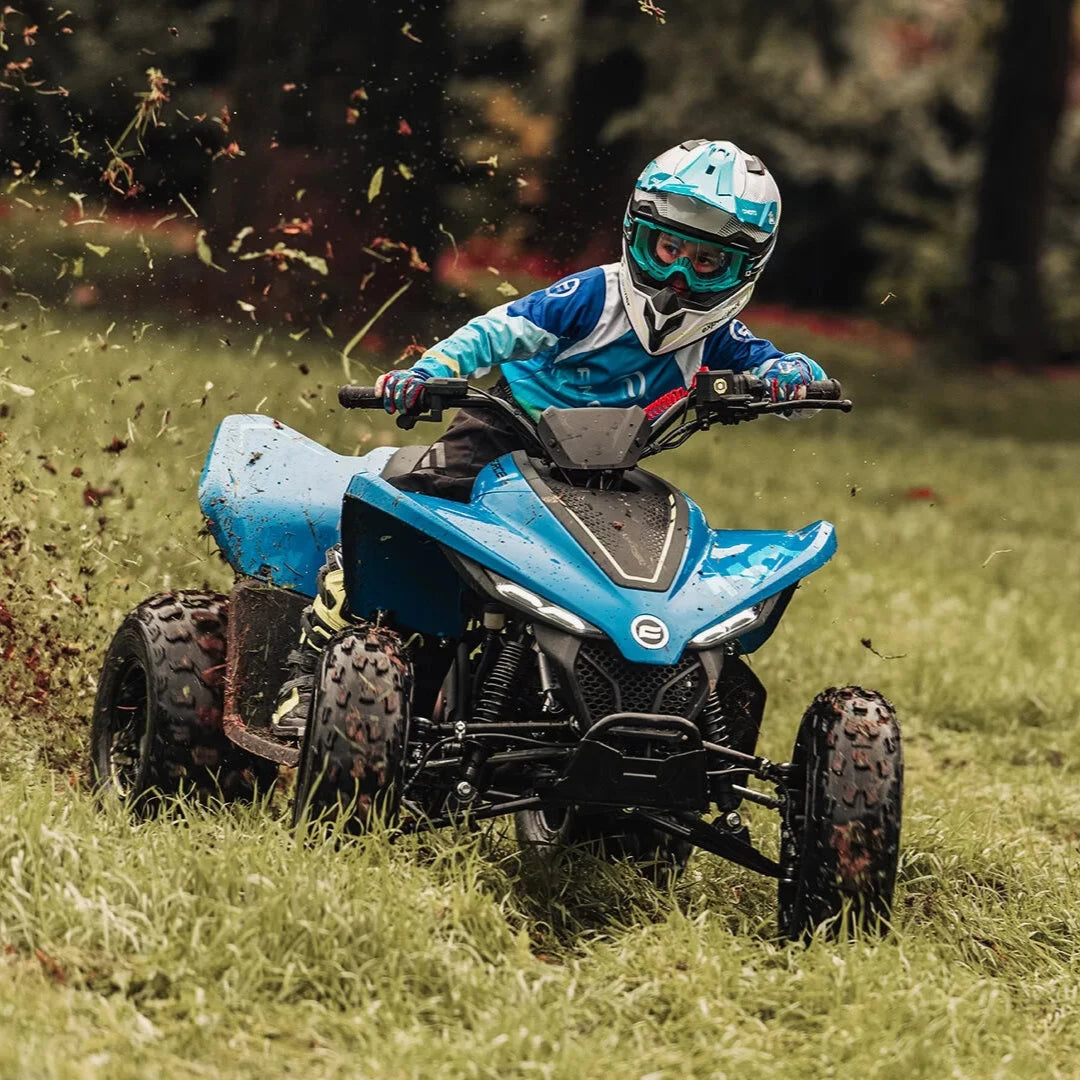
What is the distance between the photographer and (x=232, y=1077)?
371cm

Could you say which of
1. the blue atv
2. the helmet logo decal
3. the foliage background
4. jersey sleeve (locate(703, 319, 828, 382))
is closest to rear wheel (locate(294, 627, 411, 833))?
the blue atv

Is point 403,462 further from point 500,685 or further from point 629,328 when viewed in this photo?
point 500,685

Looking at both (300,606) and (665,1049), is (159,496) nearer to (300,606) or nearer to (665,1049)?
(300,606)

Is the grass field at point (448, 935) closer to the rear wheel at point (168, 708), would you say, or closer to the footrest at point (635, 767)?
the rear wheel at point (168, 708)

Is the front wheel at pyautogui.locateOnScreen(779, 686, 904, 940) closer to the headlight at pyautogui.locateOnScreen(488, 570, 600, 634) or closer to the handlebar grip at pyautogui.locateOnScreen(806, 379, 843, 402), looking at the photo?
the headlight at pyautogui.locateOnScreen(488, 570, 600, 634)

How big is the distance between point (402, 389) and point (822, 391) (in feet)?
3.93

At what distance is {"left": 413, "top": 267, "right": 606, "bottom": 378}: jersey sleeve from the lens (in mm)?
5348

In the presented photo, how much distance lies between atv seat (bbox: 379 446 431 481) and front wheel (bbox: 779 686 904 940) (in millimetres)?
1390

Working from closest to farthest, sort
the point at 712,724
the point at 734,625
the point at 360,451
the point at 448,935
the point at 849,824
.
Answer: the point at 448,935
the point at 849,824
the point at 734,625
the point at 712,724
the point at 360,451

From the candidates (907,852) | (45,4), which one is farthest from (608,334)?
(45,4)

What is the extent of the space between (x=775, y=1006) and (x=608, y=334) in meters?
2.01

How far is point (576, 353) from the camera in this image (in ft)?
18.0

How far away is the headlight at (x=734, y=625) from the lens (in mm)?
4750

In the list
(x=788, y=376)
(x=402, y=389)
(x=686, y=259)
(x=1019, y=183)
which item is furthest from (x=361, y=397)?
(x=1019, y=183)
